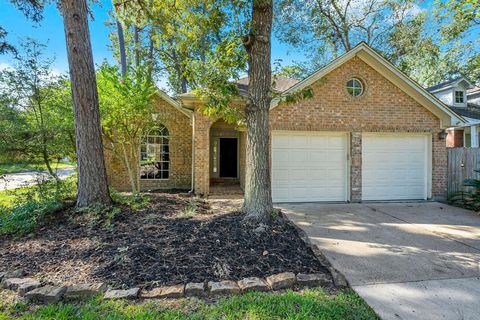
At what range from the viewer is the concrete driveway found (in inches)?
119

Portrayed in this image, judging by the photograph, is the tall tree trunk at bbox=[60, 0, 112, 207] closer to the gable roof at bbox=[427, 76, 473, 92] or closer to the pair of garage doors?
the pair of garage doors

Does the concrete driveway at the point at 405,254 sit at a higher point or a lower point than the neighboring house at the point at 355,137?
lower

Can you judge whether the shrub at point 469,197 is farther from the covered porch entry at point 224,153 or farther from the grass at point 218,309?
the covered porch entry at point 224,153

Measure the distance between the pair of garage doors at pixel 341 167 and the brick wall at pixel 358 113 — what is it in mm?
248

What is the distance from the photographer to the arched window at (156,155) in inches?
427

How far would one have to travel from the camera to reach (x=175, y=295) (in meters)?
3.09

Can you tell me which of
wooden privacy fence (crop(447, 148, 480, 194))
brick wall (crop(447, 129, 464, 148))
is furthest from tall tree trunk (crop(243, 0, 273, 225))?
brick wall (crop(447, 129, 464, 148))

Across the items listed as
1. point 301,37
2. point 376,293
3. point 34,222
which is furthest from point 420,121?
point 301,37

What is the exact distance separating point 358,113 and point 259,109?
470 centimetres

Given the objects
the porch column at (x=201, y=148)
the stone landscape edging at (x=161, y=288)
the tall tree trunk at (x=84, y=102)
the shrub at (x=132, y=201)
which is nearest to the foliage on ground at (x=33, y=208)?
the tall tree trunk at (x=84, y=102)

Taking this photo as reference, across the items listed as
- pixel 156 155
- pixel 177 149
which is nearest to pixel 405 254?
pixel 177 149

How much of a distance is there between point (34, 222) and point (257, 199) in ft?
14.0

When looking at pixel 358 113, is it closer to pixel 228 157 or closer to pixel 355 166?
pixel 355 166

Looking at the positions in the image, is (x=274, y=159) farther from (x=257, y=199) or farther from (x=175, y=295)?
(x=175, y=295)
